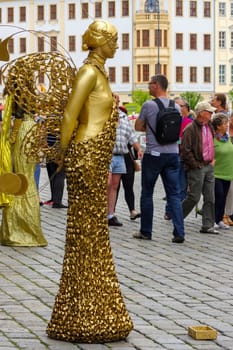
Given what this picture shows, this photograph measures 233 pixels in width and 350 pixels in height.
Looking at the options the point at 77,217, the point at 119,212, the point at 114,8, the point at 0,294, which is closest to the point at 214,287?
the point at 0,294

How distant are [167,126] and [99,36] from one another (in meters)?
5.40

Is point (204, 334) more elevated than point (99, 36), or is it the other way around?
point (99, 36)

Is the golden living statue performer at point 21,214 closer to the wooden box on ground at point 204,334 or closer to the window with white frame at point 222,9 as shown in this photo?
the wooden box on ground at point 204,334

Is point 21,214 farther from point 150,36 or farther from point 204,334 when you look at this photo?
point 150,36

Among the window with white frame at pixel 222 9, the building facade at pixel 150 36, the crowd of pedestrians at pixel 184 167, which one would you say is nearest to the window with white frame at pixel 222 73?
the building facade at pixel 150 36

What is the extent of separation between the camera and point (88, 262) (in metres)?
7.52

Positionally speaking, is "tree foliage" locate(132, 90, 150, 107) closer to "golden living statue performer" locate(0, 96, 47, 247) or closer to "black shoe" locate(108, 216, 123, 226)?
"black shoe" locate(108, 216, 123, 226)

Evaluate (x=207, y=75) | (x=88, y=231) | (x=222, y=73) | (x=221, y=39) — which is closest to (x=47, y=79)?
(x=88, y=231)

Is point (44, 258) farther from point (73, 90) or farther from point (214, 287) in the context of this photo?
point (73, 90)

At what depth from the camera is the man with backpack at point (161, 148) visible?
13.0 meters

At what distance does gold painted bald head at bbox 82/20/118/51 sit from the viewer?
301 inches

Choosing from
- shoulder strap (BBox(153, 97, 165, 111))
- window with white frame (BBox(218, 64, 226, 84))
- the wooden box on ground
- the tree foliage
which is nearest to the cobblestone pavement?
the wooden box on ground

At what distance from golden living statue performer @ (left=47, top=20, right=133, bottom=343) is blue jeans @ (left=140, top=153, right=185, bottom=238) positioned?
5.60 metres

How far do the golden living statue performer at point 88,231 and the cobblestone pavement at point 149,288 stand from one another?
0.41 ft
